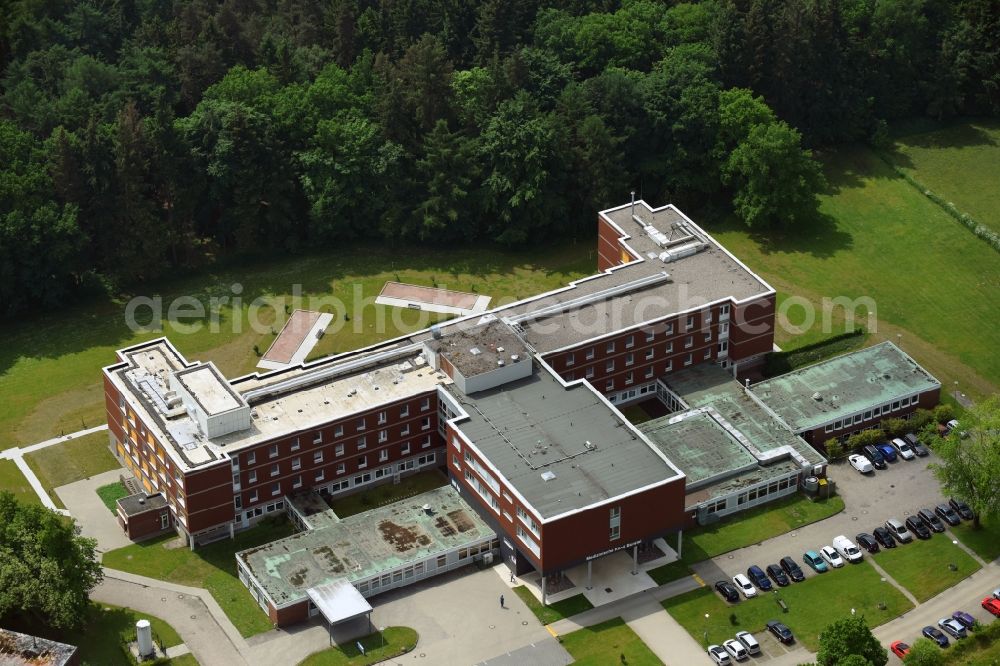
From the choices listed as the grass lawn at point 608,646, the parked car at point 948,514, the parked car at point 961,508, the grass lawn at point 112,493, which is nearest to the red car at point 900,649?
the parked car at point 948,514

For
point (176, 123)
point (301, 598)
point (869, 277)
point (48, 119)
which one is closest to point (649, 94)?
point (869, 277)

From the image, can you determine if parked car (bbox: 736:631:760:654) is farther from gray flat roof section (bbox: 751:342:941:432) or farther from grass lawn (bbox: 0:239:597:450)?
grass lawn (bbox: 0:239:597:450)

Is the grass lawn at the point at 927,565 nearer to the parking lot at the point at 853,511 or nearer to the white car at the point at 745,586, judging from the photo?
the parking lot at the point at 853,511

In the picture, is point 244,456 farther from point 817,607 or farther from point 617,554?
point 817,607

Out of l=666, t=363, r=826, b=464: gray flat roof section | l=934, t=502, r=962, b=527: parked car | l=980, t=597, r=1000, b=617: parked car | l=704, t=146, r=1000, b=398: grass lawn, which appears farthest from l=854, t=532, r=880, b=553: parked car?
l=704, t=146, r=1000, b=398: grass lawn

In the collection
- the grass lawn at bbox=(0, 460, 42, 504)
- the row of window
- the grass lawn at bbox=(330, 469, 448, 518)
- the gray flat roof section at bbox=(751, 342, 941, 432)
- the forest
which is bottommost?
the grass lawn at bbox=(330, 469, 448, 518)

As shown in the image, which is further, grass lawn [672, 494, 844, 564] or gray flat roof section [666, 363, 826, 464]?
gray flat roof section [666, 363, 826, 464]

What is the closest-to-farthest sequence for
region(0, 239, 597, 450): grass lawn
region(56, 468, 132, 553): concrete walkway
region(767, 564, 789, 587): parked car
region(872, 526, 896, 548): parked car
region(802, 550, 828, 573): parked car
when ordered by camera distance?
1. region(767, 564, 789, 587): parked car
2. region(802, 550, 828, 573): parked car
3. region(872, 526, 896, 548): parked car
4. region(56, 468, 132, 553): concrete walkway
5. region(0, 239, 597, 450): grass lawn

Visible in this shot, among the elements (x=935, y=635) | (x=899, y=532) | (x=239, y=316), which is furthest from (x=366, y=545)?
(x=935, y=635)
